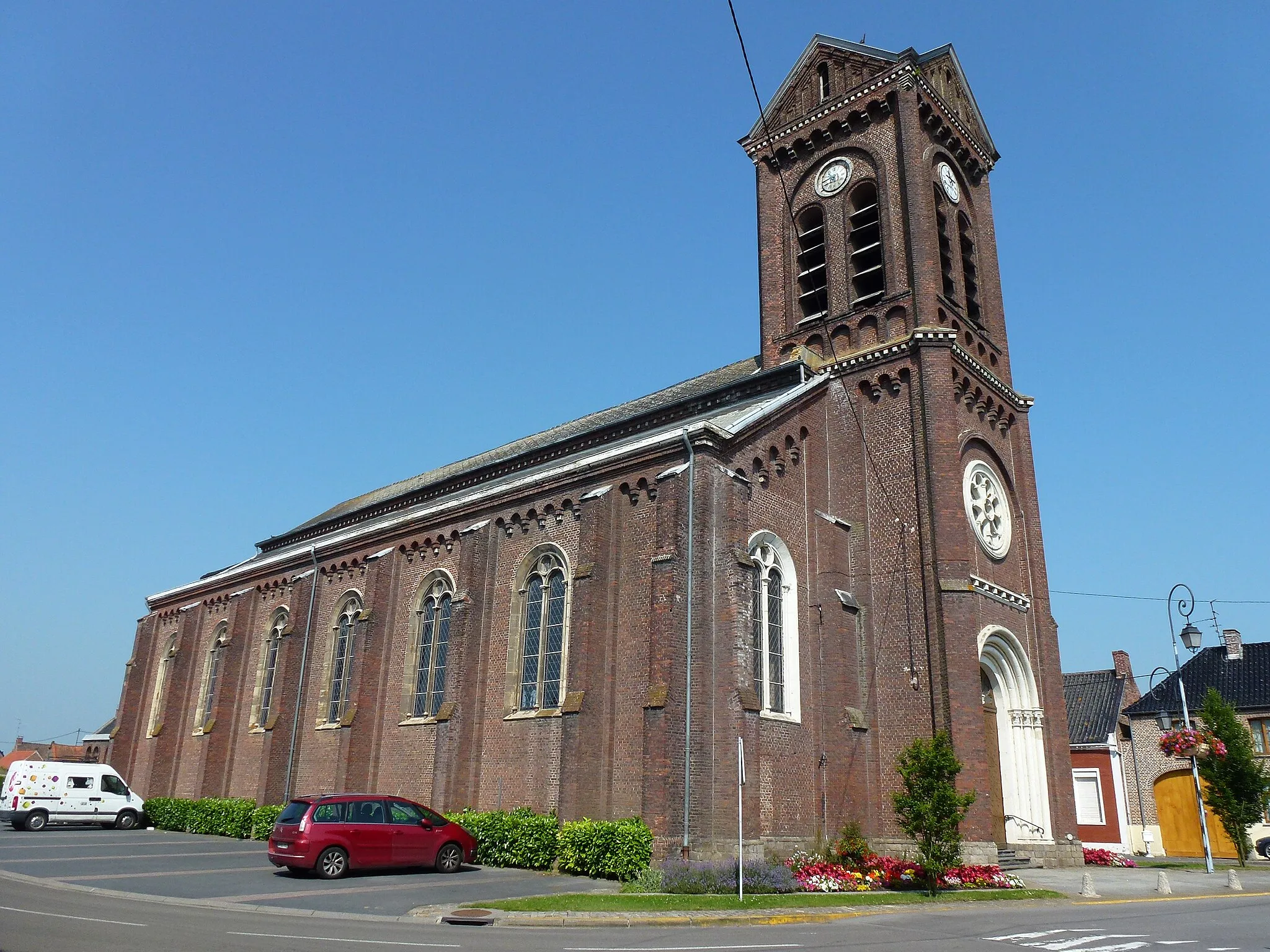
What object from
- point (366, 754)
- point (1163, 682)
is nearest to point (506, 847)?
point (366, 754)

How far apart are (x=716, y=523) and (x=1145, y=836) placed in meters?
29.2

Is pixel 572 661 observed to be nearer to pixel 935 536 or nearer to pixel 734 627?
pixel 734 627

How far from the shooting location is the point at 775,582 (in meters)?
21.6

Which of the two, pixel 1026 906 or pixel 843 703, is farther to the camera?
pixel 843 703

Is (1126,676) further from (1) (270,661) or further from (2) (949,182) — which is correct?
(1) (270,661)

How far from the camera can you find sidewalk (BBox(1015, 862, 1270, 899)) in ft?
61.5

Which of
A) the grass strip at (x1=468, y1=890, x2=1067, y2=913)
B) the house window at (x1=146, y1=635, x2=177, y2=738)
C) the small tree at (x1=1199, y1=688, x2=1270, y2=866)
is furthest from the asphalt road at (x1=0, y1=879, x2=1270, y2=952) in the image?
the house window at (x1=146, y1=635, x2=177, y2=738)

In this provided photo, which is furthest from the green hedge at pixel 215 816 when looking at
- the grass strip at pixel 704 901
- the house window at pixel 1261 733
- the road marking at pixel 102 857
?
the house window at pixel 1261 733

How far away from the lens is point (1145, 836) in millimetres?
37031

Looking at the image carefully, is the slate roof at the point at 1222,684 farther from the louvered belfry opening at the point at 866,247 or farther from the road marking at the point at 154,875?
the road marking at the point at 154,875

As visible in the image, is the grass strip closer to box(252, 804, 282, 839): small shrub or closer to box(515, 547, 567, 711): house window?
box(515, 547, 567, 711): house window

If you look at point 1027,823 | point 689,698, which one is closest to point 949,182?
point 1027,823

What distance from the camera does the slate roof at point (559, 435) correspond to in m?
28.7

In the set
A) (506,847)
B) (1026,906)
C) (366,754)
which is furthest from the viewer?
(366,754)
